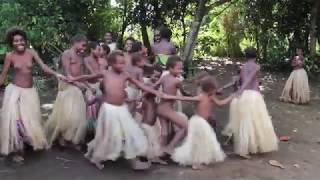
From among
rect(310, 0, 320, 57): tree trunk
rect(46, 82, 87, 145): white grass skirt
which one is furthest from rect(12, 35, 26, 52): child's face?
rect(310, 0, 320, 57): tree trunk

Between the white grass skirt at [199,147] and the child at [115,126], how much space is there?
46 cm

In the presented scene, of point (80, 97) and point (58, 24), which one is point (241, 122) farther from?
point (58, 24)

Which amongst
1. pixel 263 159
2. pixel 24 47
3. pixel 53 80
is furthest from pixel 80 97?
pixel 53 80

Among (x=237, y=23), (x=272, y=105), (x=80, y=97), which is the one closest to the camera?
(x=80, y=97)

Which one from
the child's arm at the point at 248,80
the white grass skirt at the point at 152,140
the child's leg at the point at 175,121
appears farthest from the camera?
the child's arm at the point at 248,80

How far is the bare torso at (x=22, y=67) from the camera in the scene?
18.3ft

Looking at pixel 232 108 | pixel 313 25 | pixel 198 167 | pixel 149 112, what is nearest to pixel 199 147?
pixel 198 167

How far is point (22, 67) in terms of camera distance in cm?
559

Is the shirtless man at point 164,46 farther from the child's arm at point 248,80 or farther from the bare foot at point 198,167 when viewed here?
the bare foot at point 198,167

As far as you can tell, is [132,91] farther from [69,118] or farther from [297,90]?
[297,90]

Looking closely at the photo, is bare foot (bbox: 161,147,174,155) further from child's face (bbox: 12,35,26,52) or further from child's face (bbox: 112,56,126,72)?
child's face (bbox: 12,35,26,52)

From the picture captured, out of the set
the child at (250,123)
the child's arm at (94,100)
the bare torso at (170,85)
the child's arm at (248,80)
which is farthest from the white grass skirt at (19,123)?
the child's arm at (248,80)

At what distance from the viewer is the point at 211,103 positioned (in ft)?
18.7

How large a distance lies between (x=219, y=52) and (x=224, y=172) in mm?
10471
